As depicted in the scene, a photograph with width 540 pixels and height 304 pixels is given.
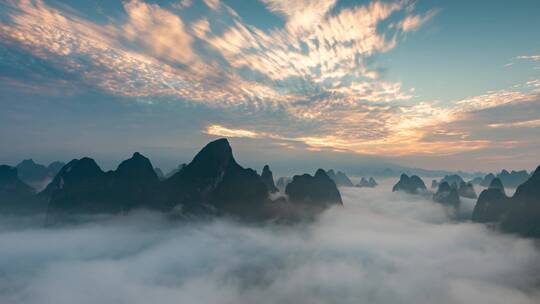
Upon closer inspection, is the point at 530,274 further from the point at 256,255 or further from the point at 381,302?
the point at 256,255

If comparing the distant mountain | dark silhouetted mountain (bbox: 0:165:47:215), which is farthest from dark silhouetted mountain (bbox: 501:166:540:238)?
dark silhouetted mountain (bbox: 0:165:47:215)

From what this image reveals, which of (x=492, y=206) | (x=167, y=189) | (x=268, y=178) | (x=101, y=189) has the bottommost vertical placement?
(x=101, y=189)

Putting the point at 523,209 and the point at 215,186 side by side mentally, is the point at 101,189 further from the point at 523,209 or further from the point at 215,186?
the point at 523,209

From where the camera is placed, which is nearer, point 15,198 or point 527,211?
point 527,211

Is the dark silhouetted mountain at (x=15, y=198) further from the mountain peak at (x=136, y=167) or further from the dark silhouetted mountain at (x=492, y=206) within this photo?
the dark silhouetted mountain at (x=492, y=206)

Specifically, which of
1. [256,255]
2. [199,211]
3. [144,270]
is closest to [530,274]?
[256,255]

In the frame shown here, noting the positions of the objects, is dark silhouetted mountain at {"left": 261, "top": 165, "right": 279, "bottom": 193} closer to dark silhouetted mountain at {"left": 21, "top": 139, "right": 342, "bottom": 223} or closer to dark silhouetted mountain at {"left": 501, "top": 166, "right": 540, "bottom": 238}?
dark silhouetted mountain at {"left": 21, "top": 139, "right": 342, "bottom": 223}

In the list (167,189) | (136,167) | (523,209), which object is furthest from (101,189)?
(523,209)

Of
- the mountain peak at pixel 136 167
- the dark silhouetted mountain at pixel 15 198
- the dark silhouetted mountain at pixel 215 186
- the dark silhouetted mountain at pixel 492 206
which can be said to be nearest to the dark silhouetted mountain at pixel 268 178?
the dark silhouetted mountain at pixel 215 186
